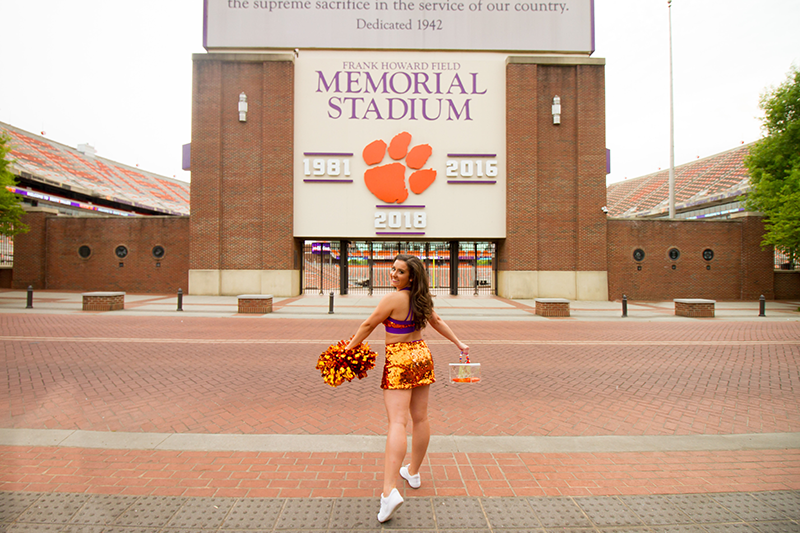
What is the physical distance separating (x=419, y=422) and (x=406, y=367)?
0.50m

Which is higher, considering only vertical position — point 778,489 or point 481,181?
point 481,181

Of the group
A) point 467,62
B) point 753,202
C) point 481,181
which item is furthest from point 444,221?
point 753,202

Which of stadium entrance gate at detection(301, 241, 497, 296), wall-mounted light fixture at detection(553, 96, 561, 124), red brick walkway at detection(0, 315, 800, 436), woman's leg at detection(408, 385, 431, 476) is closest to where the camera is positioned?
woman's leg at detection(408, 385, 431, 476)

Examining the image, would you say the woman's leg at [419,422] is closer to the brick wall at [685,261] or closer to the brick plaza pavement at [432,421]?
the brick plaza pavement at [432,421]

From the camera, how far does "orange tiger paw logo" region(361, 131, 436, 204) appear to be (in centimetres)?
2125

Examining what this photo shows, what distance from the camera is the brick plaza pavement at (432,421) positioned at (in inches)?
127

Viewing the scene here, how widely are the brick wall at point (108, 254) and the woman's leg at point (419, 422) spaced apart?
72.2ft

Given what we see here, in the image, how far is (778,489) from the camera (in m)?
3.24

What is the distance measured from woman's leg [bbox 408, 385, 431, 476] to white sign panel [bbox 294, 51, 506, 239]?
60.8ft

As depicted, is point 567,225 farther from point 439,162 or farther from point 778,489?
point 778,489

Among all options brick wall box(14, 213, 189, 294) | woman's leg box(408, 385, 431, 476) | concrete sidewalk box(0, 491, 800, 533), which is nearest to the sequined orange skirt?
woman's leg box(408, 385, 431, 476)

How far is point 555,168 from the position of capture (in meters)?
21.7

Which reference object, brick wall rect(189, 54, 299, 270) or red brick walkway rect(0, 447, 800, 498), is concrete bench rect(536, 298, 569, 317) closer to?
red brick walkway rect(0, 447, 800, 498)

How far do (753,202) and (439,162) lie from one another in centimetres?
1776
